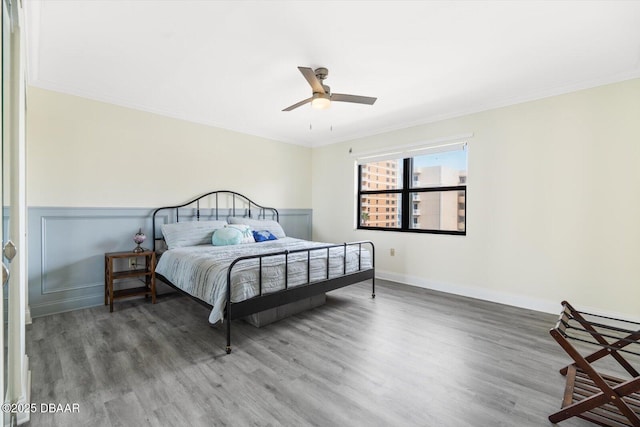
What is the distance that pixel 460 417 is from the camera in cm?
166

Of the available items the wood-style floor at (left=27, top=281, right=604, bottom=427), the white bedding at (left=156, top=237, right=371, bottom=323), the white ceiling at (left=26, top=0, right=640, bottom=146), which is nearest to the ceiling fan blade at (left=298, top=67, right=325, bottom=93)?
the white ceiling at (left=26, top=0, right=640, bottom=146)

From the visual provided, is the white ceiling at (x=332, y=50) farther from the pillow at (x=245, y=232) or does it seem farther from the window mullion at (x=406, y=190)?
the pillow at (x=245, y=232)

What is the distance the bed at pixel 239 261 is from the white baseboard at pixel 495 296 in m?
0.85

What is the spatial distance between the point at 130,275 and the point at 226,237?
112cm

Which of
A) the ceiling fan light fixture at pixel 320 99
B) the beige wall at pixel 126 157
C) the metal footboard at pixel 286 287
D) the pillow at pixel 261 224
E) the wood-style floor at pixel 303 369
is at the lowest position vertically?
the wood-style floor at pixel 303 369

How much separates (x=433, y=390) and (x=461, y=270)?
2356 millimetres

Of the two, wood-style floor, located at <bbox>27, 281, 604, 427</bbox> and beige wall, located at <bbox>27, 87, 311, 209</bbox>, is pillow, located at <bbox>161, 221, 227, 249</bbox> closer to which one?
beige wall, located at <bbox>27, 87, 311, 209</bbox>

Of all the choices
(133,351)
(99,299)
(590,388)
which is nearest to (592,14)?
(590,388)

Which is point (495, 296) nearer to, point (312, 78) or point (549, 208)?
point (549, 208)

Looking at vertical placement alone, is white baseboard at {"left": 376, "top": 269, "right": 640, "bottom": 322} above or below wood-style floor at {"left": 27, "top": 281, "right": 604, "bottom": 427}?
above

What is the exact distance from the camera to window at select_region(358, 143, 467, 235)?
4062 millimetres

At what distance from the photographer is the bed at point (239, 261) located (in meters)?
2.48

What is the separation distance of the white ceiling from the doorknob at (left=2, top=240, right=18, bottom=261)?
5.38ft

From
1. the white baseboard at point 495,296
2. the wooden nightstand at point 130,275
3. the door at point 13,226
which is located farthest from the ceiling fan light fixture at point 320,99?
the white baseboard at point 495,296
